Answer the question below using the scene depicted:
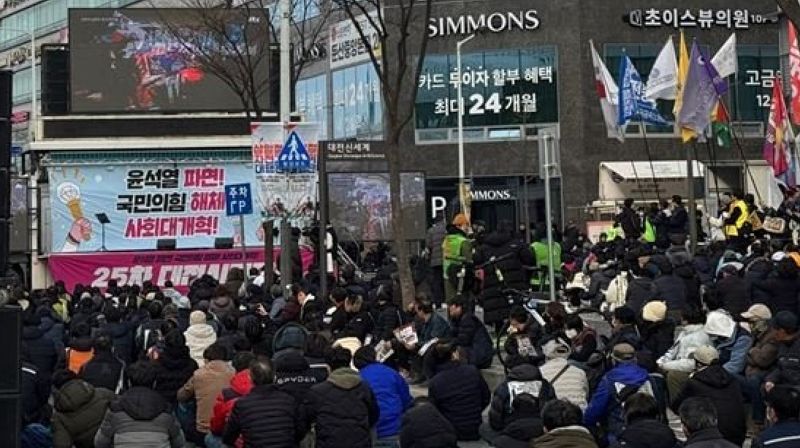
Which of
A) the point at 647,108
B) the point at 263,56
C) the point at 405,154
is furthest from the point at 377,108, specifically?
the point at 647,108

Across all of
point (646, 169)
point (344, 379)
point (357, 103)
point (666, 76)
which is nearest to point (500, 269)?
point (344, 379)

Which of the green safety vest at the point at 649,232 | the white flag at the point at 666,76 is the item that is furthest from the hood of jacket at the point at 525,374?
the white flag at the point at 666,76

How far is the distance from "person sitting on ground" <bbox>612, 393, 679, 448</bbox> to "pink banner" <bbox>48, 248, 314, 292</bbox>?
2691cm

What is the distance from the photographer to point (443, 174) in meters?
53.1

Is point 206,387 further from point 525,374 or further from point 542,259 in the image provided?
point 542,259

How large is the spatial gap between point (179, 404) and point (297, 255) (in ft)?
45.2

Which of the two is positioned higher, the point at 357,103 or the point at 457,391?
the point at 357,103

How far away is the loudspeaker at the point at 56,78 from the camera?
38469 millimetres

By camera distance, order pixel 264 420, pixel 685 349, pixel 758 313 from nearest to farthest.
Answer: pixel 264 420 < pixel 685 349 < pixel 758 313

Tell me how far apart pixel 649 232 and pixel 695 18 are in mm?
29020

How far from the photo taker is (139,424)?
9.66 metres

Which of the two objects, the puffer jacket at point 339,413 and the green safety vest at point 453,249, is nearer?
the puffer jacket at point 339,413

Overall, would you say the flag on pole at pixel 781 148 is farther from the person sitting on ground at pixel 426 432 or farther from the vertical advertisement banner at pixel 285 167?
the person sitting on ground at pixel 426 432

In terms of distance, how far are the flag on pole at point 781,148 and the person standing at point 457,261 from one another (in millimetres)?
11142
